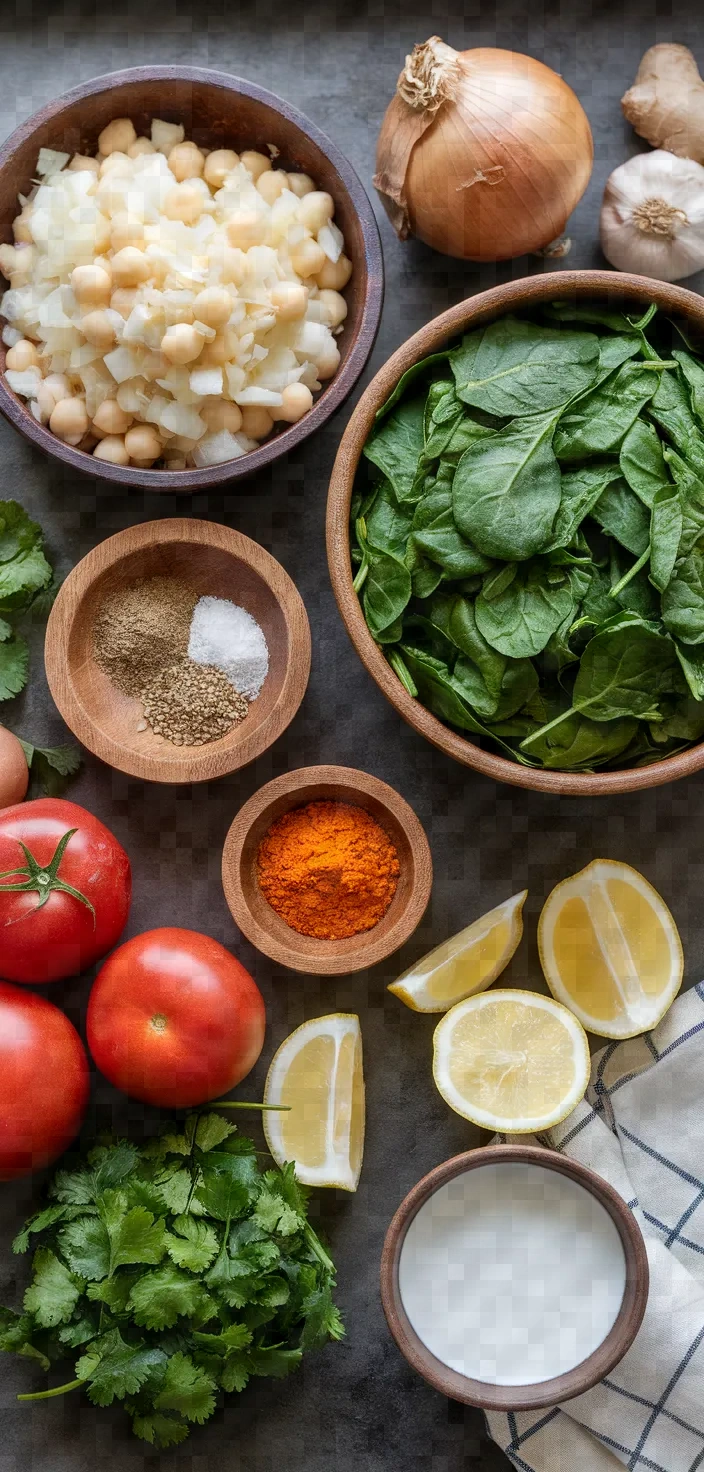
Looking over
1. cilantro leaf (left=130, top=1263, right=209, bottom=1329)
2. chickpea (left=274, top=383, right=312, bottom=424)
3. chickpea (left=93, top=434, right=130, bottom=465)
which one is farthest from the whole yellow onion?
cilantro leaf (left=130, top=1263, right=209, bottom=1329)

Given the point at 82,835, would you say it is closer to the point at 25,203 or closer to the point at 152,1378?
the point at 152,1378

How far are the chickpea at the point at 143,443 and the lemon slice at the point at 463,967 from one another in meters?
0.86

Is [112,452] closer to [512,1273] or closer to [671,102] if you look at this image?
[671,102]

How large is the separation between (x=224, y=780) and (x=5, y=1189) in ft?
2.36

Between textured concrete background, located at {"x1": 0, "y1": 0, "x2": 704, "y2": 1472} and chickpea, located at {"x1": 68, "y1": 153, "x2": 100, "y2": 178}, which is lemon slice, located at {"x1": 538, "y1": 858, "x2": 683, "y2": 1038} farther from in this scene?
chickpea, located at {"x1": 68, "y1": 153, "x2": 100, "y2": 178}

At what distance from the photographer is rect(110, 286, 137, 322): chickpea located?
64.8 inches

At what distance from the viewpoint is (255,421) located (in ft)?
5.70

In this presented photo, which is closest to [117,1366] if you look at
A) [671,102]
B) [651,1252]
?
[651,1252]

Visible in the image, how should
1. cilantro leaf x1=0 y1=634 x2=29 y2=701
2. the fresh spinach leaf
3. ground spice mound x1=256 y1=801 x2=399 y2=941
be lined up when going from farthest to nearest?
cilantro leaf x1=0 y1=634 x2=29 y2=701
ground spice mound x1=256 y1=801 x2=399 y2=941
the fresh spinach leaf

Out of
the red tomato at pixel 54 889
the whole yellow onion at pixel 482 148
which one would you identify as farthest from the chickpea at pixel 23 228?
the red tomato at pixel 54 889

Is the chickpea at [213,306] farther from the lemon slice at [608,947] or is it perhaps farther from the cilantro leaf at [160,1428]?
the cilantro leaf at [160,1428]

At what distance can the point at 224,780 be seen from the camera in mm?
1938

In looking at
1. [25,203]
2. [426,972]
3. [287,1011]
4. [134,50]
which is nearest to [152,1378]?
[287,1011]

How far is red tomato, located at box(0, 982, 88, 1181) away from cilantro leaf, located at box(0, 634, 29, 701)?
1.49 ft
